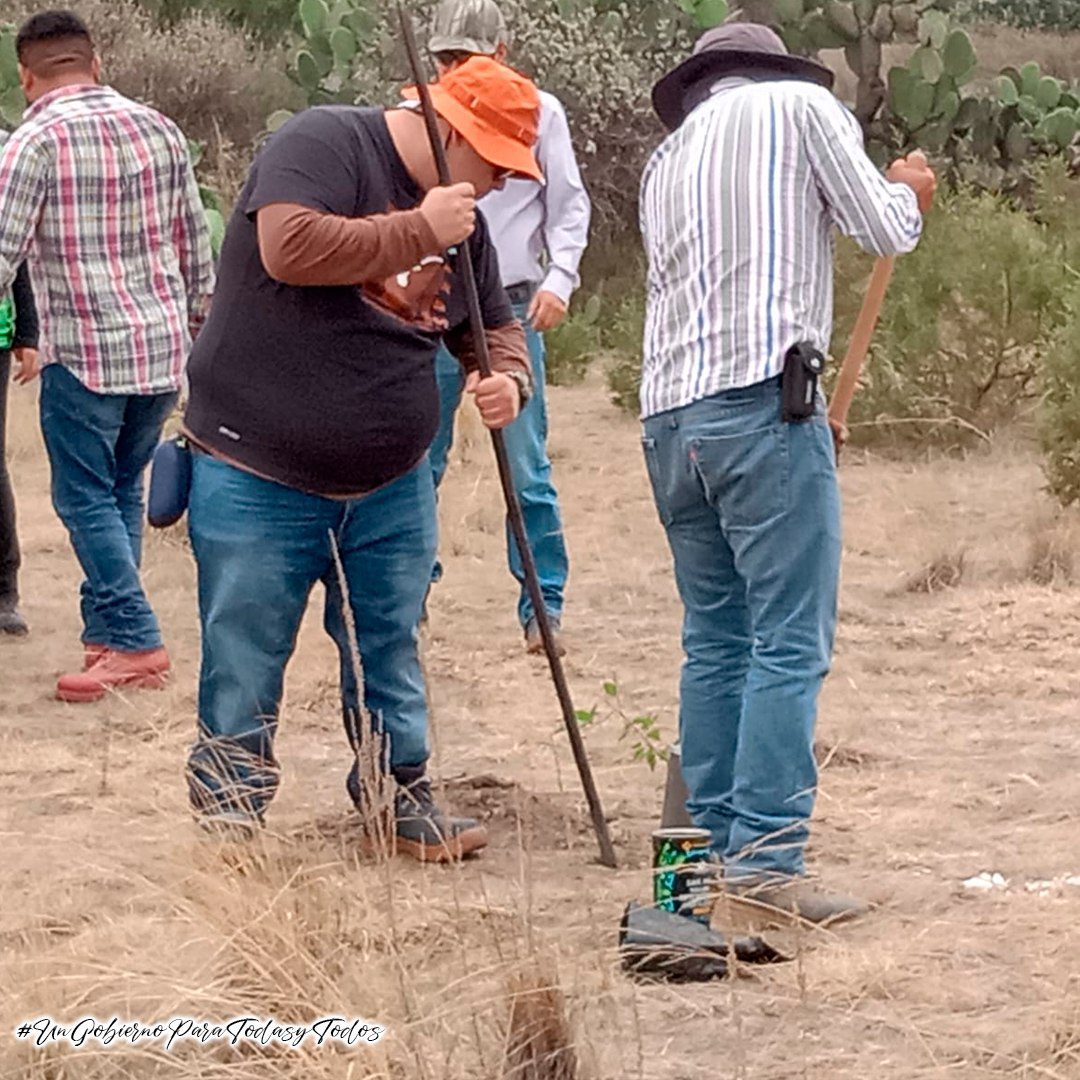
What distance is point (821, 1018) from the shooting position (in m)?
3.60

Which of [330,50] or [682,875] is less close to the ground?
[682,875]

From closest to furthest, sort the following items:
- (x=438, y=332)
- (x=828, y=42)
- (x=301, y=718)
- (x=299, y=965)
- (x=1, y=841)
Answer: (x=299, y=965), (x=438, y=332), (x=1, y=841), (x=301, y=718), (x=828, y=42)

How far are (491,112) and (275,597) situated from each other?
0.98 m

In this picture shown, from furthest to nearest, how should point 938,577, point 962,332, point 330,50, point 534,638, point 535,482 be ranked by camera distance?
1. point 330,50
2. point 962,332
3. point 938,577
4. point 534,638
5. point 535,482

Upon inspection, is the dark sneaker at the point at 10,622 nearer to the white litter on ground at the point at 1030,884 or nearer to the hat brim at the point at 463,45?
the hat brim at the point at 463,45

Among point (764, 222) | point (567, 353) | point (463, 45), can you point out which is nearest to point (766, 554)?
point (764, 222)

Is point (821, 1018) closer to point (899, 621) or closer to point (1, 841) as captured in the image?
point (1, 841)

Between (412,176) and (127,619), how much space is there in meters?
2.54

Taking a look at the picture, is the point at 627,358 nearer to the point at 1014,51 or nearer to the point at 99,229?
the point at 99,229

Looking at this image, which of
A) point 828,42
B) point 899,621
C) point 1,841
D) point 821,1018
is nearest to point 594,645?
point 899,621

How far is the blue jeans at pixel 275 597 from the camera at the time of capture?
14.0 ft

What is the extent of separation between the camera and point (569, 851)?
189 inches

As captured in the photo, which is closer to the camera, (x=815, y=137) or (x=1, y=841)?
(x=815, y=137)

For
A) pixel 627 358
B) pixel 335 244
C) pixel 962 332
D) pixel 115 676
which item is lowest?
pixel 627 358
